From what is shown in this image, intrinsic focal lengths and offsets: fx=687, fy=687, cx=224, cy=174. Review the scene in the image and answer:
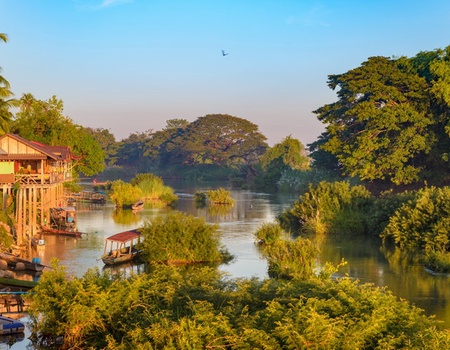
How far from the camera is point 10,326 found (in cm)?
1984

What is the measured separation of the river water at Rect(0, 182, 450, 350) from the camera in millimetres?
26797

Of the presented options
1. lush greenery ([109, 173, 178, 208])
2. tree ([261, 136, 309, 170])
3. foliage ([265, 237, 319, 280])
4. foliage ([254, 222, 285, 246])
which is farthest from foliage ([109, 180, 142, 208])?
tree ([261, 136, 309, 170])

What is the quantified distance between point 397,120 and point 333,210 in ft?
43.9

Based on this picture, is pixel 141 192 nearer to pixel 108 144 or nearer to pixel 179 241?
pixel 179 241

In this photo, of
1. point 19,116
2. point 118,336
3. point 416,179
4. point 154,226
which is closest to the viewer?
point 118,336

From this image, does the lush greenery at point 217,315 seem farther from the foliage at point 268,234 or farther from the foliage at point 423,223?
the foliage at point 423,223

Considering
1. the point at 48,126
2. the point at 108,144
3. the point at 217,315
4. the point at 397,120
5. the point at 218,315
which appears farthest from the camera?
the point at 108,144

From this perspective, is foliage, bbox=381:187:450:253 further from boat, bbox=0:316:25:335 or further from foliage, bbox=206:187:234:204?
foliage, bbox=206:187:234:204

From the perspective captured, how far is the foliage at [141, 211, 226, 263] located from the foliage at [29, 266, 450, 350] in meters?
12.1

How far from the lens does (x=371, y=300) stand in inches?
600

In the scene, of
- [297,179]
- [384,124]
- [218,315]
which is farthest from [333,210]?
[297,179]

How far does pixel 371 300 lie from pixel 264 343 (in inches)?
108

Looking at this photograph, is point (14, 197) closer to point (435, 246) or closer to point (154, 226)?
point (154, 226)

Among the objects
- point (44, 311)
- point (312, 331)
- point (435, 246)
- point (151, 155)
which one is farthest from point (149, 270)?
point (151, 155)
